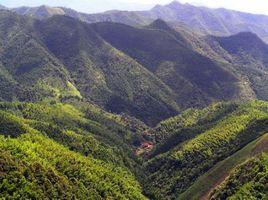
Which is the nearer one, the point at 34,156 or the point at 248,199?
the point at 248,199

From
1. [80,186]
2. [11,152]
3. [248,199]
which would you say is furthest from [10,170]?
[248,199]

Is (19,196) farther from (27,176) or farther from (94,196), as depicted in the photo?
(94,196)

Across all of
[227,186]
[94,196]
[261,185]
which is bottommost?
[94,196]

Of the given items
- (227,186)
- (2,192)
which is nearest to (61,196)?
(2,192)

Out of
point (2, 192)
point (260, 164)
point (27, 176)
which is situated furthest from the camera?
point (260, 164)

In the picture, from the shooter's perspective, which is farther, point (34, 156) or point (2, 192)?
point (34, 156)

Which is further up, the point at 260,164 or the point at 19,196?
the point at 260,164

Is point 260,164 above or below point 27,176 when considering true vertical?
above

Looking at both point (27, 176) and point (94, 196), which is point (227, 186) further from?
point (27, 176)

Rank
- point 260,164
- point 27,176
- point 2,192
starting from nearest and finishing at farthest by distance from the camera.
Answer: point 2,192
point 27,176
point 260,164
